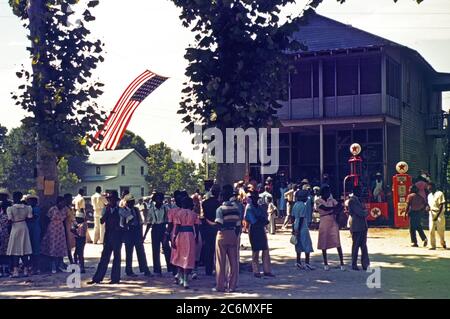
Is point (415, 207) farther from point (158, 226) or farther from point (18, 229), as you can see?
point (18, 229)

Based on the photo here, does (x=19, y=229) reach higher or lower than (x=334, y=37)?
lower

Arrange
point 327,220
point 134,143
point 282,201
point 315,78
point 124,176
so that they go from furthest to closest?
point 134,143
point 124,176
point 315,78
point 282,201
point 327,220

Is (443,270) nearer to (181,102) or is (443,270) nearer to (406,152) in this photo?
(181,102)

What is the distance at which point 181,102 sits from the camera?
13.5 m

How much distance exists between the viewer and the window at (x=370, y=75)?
995 inches

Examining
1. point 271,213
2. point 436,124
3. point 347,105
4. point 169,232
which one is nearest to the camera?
point 169,232

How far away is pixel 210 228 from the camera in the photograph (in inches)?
483

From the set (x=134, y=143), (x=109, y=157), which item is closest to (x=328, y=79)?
(x=109, y=157)

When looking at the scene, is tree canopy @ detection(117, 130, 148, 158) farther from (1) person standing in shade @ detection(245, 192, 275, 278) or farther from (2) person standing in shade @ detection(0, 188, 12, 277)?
(1) person standing in shade @ detection(245, 192, 275, 278)

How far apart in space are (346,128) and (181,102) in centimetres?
1527

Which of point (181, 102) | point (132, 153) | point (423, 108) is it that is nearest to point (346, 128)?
point (423, 108)

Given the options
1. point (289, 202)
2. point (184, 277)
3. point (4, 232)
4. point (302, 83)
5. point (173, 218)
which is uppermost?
point (302, 83)

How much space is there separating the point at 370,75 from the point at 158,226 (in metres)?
16.0
